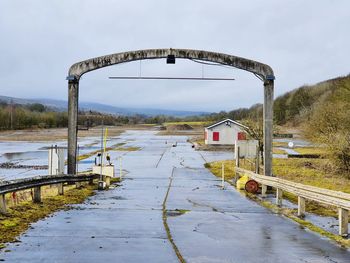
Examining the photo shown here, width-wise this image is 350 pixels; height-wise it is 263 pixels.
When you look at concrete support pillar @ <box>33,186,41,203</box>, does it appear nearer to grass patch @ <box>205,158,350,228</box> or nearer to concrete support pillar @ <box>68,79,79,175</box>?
concrete support pillar @ <box>68,79,79,175</box>

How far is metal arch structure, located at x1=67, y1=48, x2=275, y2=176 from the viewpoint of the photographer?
2047 cm

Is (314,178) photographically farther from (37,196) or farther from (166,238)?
(166,238)

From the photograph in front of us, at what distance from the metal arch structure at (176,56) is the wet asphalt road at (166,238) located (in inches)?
208

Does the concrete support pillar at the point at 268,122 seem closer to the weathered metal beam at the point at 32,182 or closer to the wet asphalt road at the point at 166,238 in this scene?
the wet asphalt road at the point at 166,238

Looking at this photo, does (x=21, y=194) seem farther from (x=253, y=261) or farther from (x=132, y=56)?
(x=253, y=261)

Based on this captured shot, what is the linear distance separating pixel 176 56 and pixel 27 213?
10.5m

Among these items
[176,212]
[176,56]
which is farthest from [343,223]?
[176,56]

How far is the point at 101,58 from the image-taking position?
20609 millimetres

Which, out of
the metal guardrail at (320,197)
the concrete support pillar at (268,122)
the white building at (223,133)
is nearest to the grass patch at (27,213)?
the metal guardrail at (320,197)

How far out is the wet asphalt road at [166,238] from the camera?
7.93m

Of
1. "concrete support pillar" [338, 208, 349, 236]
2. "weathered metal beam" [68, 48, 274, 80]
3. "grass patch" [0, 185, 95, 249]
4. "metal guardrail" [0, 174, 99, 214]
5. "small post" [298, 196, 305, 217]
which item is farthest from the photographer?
"weathered metal beam" [68, 48, 274, 80]

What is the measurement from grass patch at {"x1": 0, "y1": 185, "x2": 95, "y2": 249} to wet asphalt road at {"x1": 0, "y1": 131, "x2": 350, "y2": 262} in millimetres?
276

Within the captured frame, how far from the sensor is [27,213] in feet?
39.7

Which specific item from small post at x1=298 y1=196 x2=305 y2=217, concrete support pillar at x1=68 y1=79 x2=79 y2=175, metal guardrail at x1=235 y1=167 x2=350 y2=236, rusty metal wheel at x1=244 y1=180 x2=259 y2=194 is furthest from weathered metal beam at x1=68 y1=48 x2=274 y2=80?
small post at x1=298 y1=196 x2=305 y2=217
